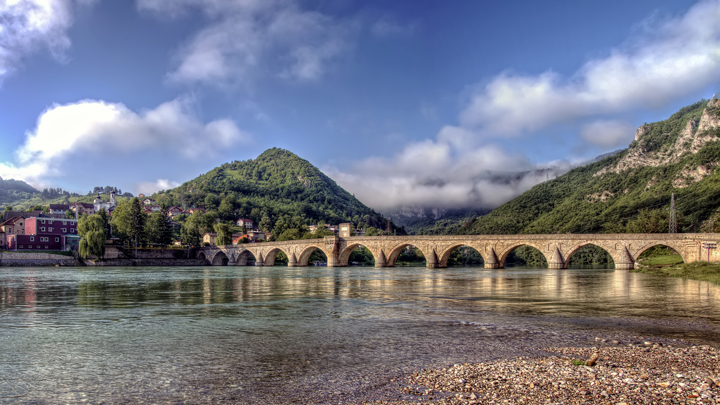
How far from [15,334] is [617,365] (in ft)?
48.1

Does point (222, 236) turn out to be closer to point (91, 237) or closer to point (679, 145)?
point (91, 237)

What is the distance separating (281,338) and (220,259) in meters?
86.1

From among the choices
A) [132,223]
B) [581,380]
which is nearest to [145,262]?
[132,223]

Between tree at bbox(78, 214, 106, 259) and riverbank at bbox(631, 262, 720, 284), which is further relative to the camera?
tree at bbox(78, 214, 106, 259)

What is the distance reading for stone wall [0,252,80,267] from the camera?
66375mm

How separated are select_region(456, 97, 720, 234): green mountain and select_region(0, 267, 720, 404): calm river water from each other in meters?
57.0

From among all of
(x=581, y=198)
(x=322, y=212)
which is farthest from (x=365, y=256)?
(x=322, y=212)

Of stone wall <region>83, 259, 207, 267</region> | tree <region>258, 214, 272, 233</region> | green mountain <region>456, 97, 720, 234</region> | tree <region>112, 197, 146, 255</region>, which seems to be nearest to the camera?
green mountain <region>456, 97, 720, 234</region>

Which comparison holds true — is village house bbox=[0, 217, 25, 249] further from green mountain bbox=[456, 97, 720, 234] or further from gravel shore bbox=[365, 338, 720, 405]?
green mountain bbox=[456, 97, 720, 234]

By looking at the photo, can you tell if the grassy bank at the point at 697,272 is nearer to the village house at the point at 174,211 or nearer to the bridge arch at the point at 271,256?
the bridge arch at the point at 271,256

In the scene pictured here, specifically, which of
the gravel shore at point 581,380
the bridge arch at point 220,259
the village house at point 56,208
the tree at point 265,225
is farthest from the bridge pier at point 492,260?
the village house at point 56,208

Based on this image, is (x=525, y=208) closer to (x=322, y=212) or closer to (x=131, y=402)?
(x=322, y=212)

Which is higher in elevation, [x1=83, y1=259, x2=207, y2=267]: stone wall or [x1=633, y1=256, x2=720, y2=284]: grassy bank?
[x1=633, y1=256, x2=720, y2=284]: grassy bank

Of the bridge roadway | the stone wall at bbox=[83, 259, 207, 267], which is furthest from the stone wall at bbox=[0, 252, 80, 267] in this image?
the bridge roadway
